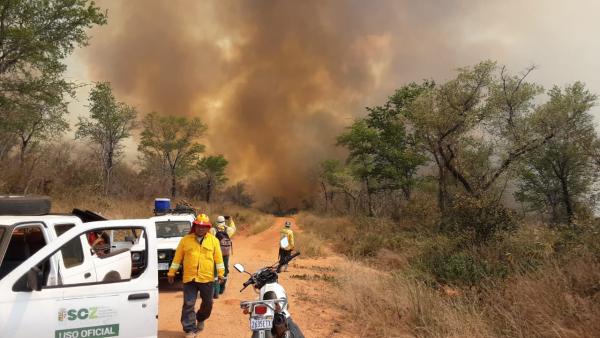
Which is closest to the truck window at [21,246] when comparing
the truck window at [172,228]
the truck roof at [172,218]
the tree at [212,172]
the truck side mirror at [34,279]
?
the truck side mirror at [34,279]

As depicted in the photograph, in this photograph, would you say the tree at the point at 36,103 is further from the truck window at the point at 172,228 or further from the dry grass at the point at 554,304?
the dry grass at the point at 554,304

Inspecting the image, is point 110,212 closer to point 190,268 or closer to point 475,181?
point 190,268

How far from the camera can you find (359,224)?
89.6 ft

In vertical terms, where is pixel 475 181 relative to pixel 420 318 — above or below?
above

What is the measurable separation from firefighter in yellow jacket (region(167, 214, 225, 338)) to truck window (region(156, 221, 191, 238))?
210 inches

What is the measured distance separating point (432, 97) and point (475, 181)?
551 cm

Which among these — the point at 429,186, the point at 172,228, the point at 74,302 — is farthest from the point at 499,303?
the point at 429,186

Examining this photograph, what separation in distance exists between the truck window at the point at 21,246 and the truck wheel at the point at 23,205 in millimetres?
220

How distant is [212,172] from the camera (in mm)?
58875

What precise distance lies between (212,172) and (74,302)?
5543 cm

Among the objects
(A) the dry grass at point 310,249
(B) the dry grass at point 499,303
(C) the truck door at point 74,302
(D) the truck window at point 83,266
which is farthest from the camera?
(A) the dry grass at point 310,249

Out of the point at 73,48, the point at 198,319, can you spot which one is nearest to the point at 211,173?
the point at 73,48

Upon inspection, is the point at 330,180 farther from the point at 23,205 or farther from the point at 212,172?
the point at 23,205

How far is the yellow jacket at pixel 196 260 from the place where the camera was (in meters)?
6.25
